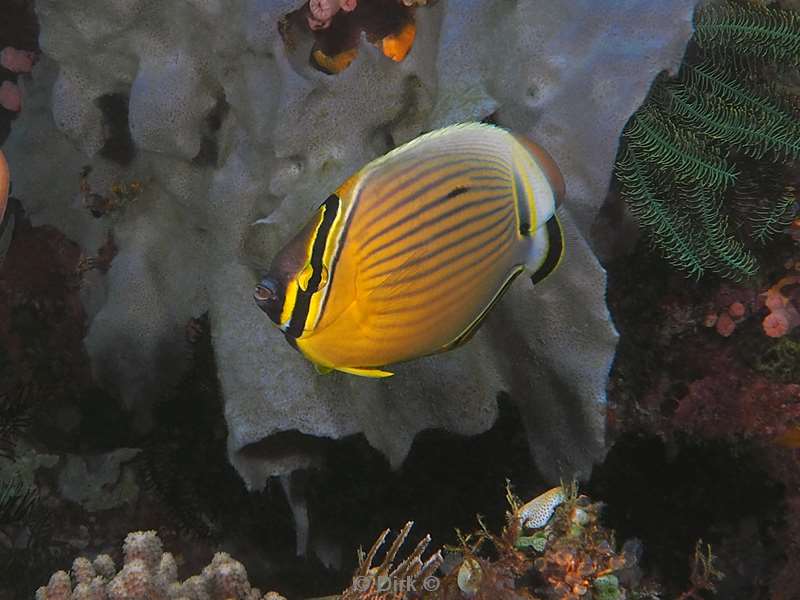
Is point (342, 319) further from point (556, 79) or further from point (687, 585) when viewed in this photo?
point (687, 585)

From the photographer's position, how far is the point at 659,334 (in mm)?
3150

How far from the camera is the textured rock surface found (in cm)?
273

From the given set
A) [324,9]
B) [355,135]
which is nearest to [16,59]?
[324,9]

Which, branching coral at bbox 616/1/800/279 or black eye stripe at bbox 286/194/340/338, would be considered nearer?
black eye stripe at bbox 286/194/340/338

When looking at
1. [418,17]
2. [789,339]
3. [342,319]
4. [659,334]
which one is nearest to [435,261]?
[342,319]

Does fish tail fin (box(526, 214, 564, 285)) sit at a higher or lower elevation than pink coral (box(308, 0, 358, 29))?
lower

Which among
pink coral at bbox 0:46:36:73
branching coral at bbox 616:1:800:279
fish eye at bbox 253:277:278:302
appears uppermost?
fish eye at bbox 253:277:278:302

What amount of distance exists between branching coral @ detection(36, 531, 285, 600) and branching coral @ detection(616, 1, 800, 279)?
7.56 feet

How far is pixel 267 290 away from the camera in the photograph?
1542mm

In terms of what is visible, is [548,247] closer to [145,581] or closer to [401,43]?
[401,43]

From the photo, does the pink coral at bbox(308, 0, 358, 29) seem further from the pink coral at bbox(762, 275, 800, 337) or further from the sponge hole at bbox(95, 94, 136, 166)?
the pink coral at bbox(762, 275, 800, 337)

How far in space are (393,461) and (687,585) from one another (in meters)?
1.76

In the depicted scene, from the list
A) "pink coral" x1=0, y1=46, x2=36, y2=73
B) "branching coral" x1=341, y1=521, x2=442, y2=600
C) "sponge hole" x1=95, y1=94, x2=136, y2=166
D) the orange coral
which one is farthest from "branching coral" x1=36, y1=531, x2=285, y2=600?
"pink coral" x1=0, y1=46, x2=36, y2=73

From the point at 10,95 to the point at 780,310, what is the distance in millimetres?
4332
